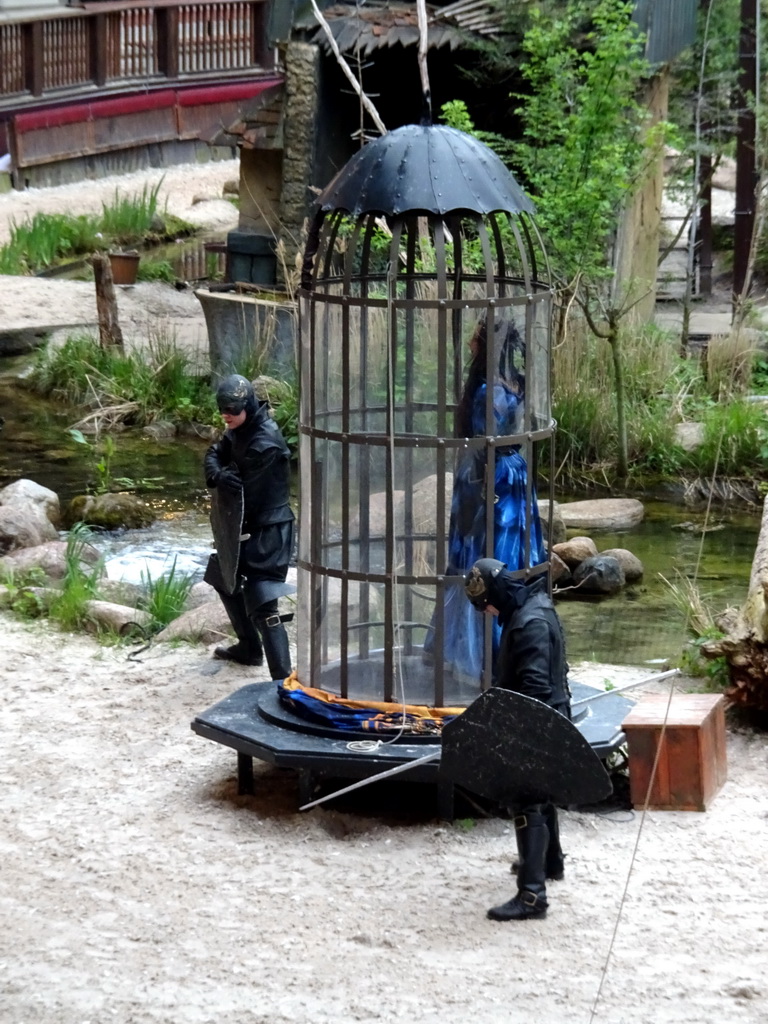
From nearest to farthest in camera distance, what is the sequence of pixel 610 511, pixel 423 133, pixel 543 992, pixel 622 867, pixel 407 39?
pixel 543 992 → pixel 622 867 → pixel 423 133 → pixel 610 511 → pixel 407 39

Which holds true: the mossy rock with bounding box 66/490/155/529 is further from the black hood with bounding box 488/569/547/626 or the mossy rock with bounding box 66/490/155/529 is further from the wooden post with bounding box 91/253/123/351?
the black hood with bounding box 488/569/547/626

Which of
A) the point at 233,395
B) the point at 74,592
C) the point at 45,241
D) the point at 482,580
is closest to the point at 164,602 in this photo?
the point at 74,592

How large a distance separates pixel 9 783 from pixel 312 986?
7.44ft

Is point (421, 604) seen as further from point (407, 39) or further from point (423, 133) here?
point (407, 39)

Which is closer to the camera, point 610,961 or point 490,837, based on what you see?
point 610,961

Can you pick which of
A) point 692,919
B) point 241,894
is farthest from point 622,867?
point 241,894

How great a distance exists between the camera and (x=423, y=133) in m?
6.20

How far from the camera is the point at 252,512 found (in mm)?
7395

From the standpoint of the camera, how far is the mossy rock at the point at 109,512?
11680mm

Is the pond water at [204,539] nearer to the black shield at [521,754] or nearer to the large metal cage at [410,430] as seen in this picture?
the large metal cage at [410,430]

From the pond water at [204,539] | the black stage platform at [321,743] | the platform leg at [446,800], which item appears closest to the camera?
the black stage platform at [321,743]

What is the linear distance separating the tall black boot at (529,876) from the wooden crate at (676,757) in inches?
37.1

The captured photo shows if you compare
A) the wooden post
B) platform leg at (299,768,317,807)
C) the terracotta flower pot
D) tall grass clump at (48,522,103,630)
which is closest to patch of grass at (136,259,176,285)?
the terracotta flower pot

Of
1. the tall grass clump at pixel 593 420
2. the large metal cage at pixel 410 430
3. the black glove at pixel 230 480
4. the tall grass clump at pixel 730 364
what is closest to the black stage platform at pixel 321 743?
the large metal cage at pixel 410 430
